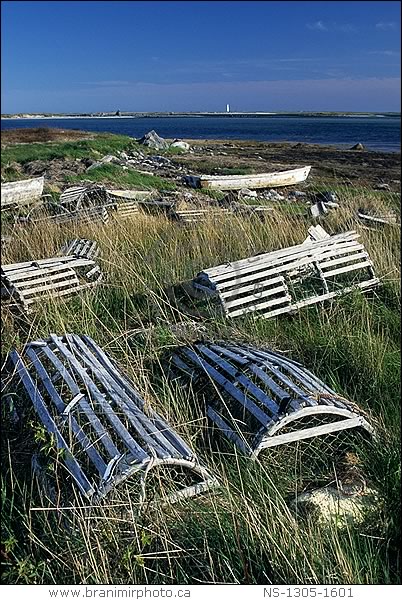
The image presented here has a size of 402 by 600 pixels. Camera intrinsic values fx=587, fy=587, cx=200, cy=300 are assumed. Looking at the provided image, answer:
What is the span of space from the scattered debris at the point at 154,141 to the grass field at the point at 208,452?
1.81ft

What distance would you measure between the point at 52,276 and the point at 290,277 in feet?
5.14

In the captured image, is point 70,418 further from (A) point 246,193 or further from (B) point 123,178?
(A) point 246,193

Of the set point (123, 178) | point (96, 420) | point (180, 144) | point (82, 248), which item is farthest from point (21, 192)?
point (96, 420)

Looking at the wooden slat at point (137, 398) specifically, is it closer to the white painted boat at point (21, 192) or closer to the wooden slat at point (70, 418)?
the wooden slat at point (70, 418)

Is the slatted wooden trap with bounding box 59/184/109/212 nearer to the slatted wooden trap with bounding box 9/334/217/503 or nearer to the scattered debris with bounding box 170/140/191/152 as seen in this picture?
the scattered debris with bounding box 170/140/191/152

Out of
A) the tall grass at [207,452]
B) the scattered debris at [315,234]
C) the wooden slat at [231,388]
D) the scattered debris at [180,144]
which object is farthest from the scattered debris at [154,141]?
the scattered debris at [315,234]

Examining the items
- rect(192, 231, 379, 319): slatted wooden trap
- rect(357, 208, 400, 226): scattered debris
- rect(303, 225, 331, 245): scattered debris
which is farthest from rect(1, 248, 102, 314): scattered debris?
rect(357, 208, 400, 226): scattered debris

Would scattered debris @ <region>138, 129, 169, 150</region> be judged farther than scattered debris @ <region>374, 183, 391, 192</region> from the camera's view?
No

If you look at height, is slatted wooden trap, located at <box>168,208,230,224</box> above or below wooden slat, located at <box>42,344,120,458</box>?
above

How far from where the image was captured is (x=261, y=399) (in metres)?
2.32

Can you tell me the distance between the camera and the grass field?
1728 mm

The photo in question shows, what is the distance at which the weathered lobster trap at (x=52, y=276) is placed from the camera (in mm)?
3213

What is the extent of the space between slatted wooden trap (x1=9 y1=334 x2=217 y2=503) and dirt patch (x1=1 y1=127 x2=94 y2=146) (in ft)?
3.69

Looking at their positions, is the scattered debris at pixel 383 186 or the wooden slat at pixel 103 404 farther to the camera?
the scattered debris at pixel 383 186
